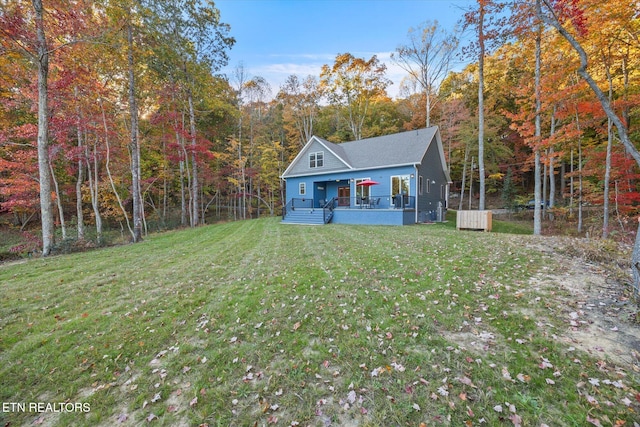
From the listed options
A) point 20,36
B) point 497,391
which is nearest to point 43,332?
point 497,391

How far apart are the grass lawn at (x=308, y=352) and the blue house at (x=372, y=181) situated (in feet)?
31.1

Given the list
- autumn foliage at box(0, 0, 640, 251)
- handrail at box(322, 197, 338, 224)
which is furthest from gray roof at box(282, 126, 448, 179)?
autumn foliage at box(0, 0, 640, 251)

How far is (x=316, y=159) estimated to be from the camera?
18031 mm

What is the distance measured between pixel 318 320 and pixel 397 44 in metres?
22.7

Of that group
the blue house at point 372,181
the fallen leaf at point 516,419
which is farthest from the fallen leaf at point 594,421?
the blue house at point 372,181

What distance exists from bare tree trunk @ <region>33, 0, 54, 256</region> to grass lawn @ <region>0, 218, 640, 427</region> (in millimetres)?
4004

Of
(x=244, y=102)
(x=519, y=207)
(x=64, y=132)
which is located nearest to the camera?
(x=64, y=132)

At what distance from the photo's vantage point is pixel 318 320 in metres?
3.46

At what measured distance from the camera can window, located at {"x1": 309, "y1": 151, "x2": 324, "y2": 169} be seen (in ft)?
58.4

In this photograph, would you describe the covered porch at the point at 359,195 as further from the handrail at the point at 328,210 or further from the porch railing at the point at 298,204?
the porch railing at the point at 298,204

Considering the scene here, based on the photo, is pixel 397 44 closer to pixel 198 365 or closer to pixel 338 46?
pixel 338 46

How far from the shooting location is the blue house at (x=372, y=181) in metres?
14.4

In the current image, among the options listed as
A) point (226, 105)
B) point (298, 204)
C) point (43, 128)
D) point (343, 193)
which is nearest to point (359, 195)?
point (343, 193)

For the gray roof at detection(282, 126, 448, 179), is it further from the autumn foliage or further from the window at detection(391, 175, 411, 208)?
the autumn foliage
